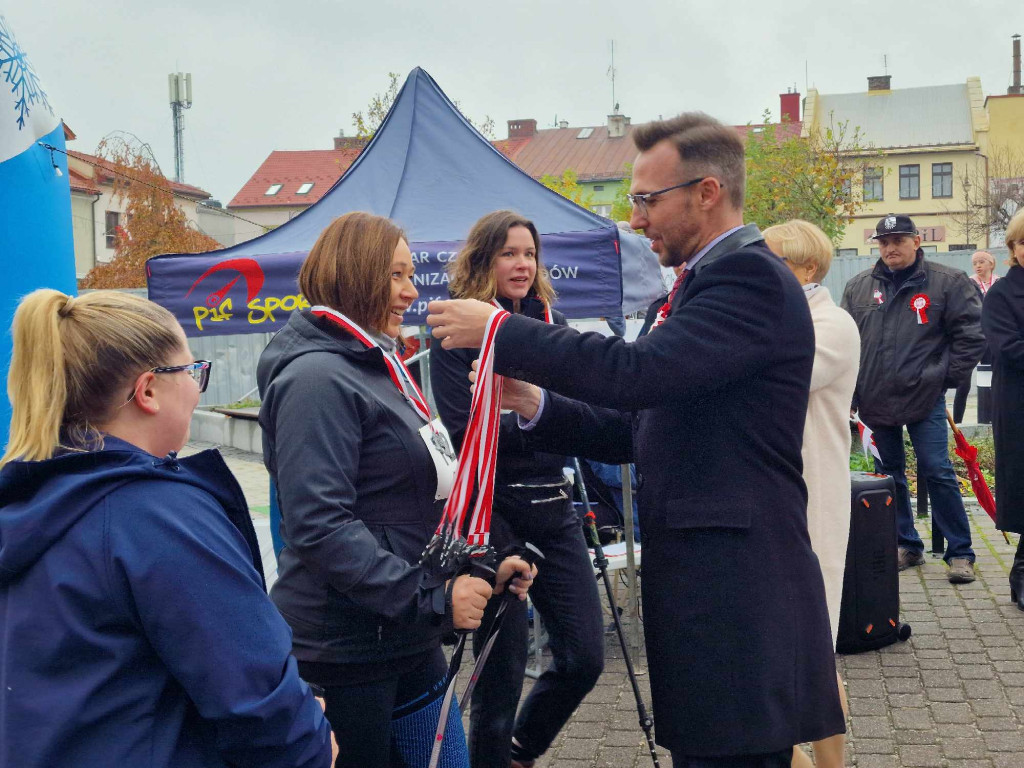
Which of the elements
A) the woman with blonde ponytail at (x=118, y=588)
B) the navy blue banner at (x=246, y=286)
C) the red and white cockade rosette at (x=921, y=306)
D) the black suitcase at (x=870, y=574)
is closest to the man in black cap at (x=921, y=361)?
the red and white cockade rosette at (x=921, y=306)

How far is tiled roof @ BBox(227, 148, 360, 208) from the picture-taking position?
6644 cm

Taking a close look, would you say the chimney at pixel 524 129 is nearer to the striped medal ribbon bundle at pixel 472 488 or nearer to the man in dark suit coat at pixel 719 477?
the striped medal ribbon bundle at pixel 472 488

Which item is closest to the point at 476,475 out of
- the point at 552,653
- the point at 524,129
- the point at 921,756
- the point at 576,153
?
the point at 552,653

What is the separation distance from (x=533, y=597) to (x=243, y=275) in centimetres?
343

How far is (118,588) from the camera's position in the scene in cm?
158

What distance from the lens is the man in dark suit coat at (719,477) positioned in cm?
220

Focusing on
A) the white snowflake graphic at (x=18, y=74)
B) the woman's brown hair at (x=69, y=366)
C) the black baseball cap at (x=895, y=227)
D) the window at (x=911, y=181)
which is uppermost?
the window at (x=911, y=181)

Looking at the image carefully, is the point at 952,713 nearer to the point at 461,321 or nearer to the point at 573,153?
the point at 461,321

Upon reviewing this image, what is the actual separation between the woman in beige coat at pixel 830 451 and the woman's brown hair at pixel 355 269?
1.48 metres

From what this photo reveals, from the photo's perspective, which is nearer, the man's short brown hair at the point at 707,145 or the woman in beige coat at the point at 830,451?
the man's short brown hair at the point at 707,145

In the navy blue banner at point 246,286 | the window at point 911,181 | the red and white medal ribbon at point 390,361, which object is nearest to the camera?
the red and white medal ribbon at point 390,361

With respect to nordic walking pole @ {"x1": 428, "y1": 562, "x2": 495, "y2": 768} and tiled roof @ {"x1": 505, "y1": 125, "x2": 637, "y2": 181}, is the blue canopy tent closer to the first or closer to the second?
nordic walking pole @ {"x1": 428, "y1": 562, "x2": 495, "y2": 768}

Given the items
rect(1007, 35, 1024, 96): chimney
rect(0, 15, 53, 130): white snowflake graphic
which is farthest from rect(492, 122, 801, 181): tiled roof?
rect(0, 15, 53, 130): white snowflake graphic

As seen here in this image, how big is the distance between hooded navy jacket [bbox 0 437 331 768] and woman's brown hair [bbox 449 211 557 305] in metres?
2.29
